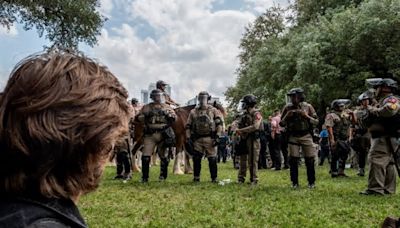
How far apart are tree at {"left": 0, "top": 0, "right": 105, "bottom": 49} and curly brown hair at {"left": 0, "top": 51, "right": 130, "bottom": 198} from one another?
57.2ft

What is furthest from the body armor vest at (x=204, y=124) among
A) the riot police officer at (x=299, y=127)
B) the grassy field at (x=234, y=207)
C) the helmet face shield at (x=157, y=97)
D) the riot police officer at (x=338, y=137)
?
the riot police officer at (x=338, y=137)

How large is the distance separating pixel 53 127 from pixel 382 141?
8.51 m

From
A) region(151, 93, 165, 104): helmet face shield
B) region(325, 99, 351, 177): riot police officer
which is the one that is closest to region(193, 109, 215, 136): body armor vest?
region(151, 93, 165, 104): helmet face shield

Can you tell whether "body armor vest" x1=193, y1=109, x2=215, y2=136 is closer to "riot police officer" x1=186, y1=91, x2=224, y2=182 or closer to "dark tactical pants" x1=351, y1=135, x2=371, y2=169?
"riot police officer" x1=186, y1=91, x2=224, y2=182

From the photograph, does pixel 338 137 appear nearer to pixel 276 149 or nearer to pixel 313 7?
pixel 276 149

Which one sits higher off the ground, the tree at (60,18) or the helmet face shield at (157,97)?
the tree at (60,18)

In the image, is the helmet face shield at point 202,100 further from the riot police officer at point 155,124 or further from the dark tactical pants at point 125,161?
the dark tactical pants at point 125,161

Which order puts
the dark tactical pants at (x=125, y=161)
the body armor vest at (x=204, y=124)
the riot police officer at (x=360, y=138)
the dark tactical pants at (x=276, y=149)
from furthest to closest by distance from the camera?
1. the dark tactical pants at (x=276, y=149)
2. the riot police officer at (x=360, y=138)
3. the dark tactical pants at (x=125, y=161)
4. the body armor vest at (x=204, y=124)

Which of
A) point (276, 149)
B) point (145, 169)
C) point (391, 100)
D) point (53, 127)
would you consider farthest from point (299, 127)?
point (53, 127)

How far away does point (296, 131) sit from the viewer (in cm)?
1051

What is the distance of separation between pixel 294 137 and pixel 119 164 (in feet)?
15.7

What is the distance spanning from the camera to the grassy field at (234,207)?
6867mm

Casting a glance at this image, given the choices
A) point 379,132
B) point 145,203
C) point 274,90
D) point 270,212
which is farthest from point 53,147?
point 274,90

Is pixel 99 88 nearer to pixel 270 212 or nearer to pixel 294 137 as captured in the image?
pixel 270 212
